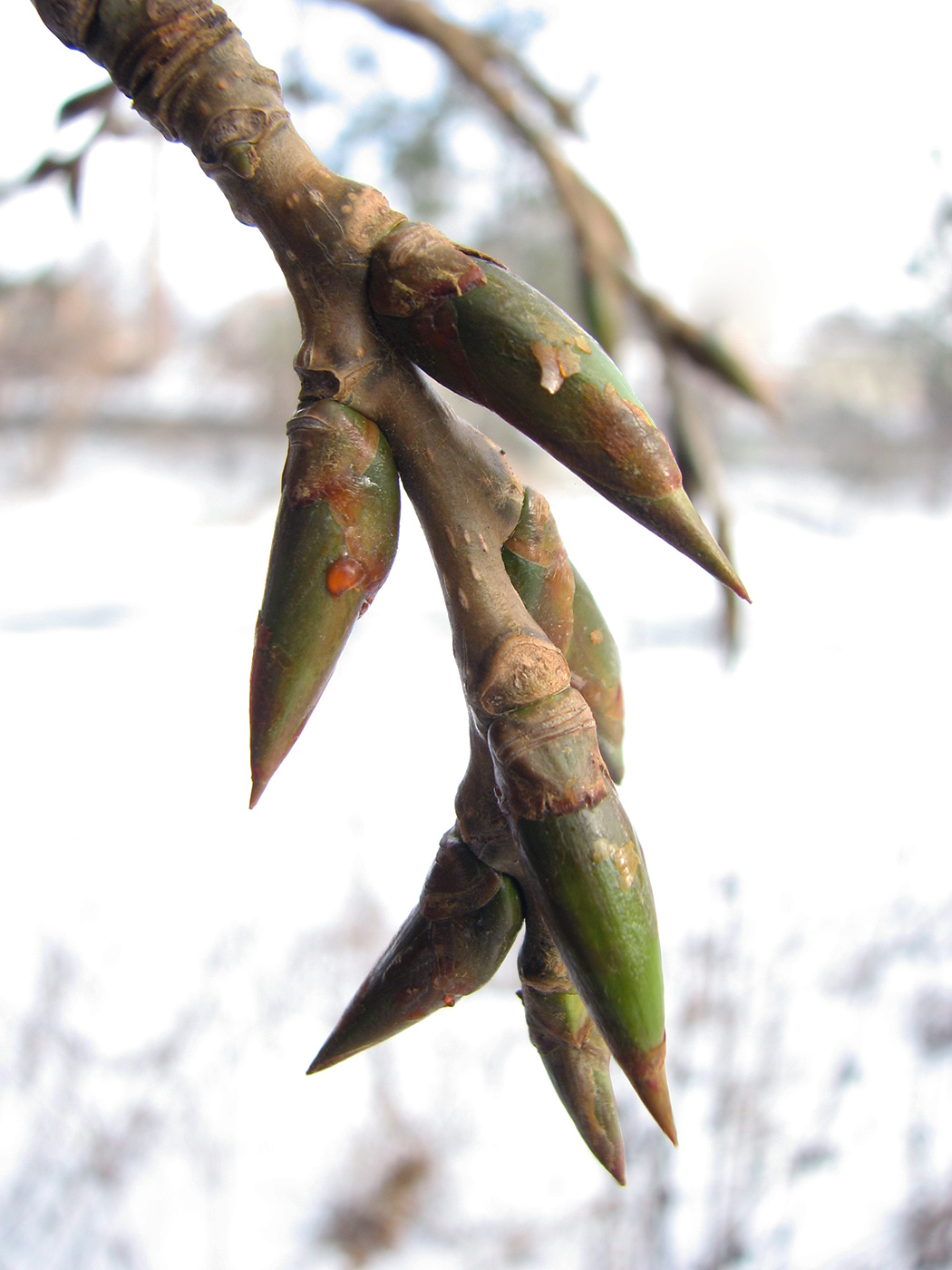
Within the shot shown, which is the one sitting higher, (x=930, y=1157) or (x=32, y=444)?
(x=32, y=444)

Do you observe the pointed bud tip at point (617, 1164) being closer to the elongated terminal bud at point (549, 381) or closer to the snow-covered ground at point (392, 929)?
the elongated terminal bud at point (549, 381)

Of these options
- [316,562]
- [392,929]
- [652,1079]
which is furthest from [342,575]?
[392,929]

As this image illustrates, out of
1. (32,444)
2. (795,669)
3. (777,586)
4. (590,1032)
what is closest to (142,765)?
(32,444)

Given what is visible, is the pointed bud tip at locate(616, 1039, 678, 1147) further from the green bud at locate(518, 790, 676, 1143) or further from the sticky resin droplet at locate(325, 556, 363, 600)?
the sticky resin droplet at locate(325, 556, 363, 600)

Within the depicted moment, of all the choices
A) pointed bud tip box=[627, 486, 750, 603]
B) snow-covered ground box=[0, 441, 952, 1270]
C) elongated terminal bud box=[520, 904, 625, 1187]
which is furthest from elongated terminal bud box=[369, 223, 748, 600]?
snow-covered ground box=[0, 441, 952, 1270]

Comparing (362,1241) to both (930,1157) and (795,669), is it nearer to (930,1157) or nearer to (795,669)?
(930,1157)
